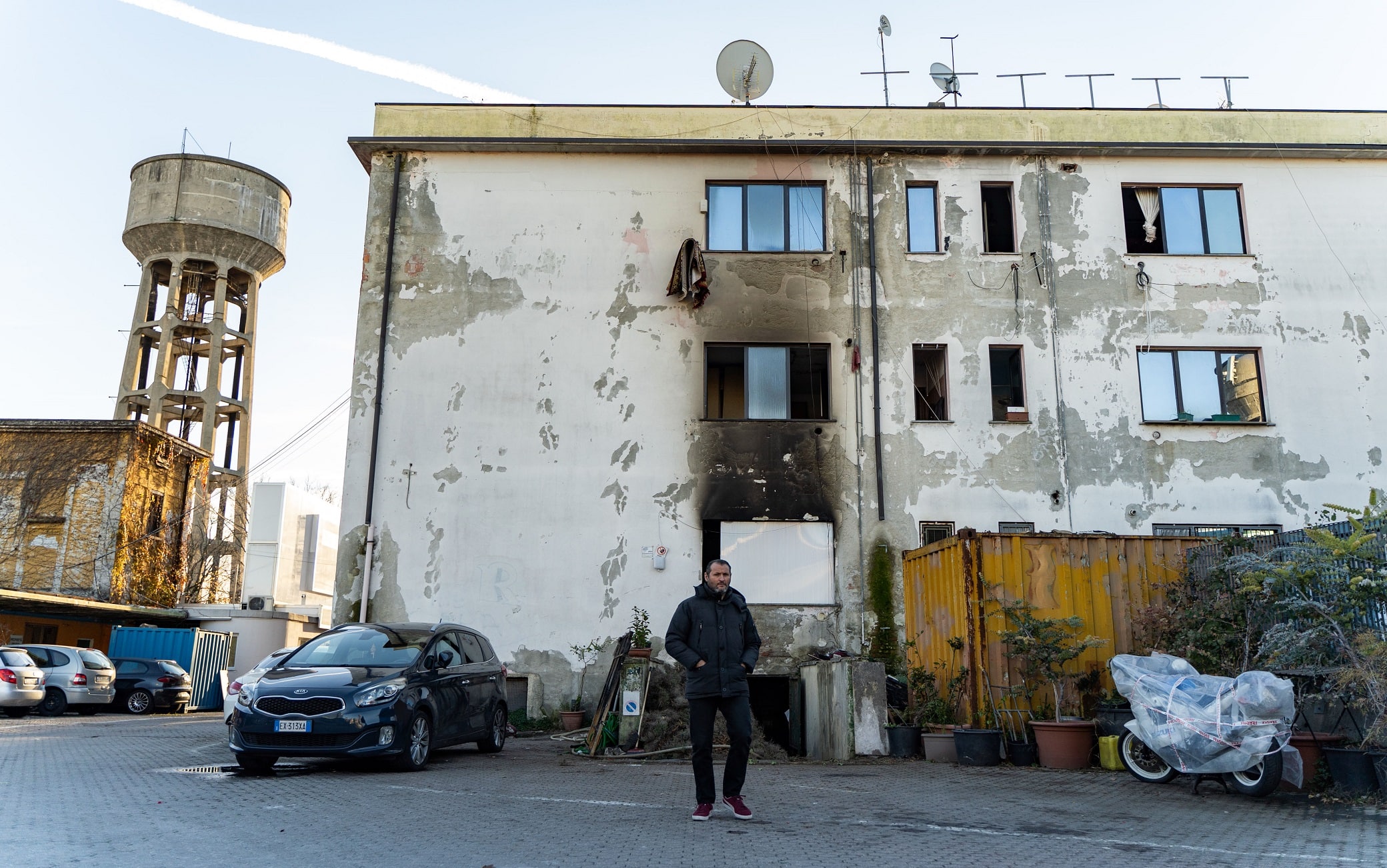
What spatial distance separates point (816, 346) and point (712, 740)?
12145mm

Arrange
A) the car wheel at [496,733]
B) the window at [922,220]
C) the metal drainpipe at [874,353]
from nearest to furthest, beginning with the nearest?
the car wheel at [496,733] → the metal drainpipe at [874,353] → the window at [922,220]

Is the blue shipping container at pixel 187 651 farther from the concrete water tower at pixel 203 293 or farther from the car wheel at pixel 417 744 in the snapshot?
the car wheel at pixel 417 744

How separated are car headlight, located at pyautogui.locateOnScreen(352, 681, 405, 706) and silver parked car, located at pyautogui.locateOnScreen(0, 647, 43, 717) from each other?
48.1 feet

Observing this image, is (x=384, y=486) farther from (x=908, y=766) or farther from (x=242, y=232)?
(x=242, y=232)

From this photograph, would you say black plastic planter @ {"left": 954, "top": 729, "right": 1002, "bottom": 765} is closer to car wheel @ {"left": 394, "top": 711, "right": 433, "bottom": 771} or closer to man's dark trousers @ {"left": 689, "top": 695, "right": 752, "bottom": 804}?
man's dark trousers @ {"left": 689, "top": 695, "right": 752, "bottom": 804}

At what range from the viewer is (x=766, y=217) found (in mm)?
19594

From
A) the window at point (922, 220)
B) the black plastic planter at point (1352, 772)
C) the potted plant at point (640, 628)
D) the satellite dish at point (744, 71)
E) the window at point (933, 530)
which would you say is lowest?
the black plastic planter at point (1352, 772)

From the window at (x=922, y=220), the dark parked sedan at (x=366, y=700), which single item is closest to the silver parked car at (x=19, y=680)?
the dark parked sedan at (x=366, y=700)

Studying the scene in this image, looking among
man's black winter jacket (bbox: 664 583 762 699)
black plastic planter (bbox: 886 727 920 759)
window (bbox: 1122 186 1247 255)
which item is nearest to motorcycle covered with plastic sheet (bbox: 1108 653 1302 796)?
black plastic planter (bbox: 886 727 920 759)

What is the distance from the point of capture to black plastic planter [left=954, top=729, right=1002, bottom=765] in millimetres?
11430

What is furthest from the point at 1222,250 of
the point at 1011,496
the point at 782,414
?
the point at 782,414

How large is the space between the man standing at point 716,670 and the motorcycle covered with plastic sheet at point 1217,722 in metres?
3.85

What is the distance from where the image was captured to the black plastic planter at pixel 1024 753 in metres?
11.4

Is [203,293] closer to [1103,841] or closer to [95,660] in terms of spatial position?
[95,660]
